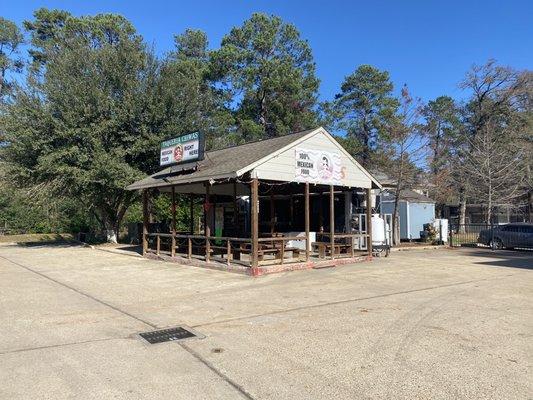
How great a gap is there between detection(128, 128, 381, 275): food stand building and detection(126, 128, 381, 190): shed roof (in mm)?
32

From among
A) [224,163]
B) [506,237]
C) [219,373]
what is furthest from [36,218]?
[219,373]

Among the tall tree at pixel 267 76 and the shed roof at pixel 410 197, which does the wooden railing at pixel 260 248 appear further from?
the tall tree at pixel 267 76

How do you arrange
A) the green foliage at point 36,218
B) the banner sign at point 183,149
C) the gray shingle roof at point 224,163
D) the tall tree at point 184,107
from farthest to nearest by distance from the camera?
the green foliage at point 36,218 → the tall tree at point 184,107 → the banner sign at point 183,149 → the gray shingle roof at point 224,163

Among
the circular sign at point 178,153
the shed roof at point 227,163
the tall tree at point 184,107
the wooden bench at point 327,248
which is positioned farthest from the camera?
the tall tree at point 184,107

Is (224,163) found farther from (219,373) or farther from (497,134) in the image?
(497,134)

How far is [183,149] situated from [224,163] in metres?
2.24

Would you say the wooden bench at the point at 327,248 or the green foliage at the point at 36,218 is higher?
the green foliage at the point at 36,218

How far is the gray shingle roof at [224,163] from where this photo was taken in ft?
46.5

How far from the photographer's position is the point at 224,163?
15.4m

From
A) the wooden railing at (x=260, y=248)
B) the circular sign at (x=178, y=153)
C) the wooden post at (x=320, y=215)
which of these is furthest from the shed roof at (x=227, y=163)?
the wooden post at (x=320, y=215)

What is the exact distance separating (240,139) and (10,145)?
16.7 m

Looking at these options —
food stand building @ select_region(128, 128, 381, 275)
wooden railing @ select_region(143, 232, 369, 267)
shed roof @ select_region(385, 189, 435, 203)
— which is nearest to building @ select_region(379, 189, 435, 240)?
shed roof @ select_region(385, 189, 435, 203)

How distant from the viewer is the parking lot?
15.2ft

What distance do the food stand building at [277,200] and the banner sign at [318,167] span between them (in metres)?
0.03
